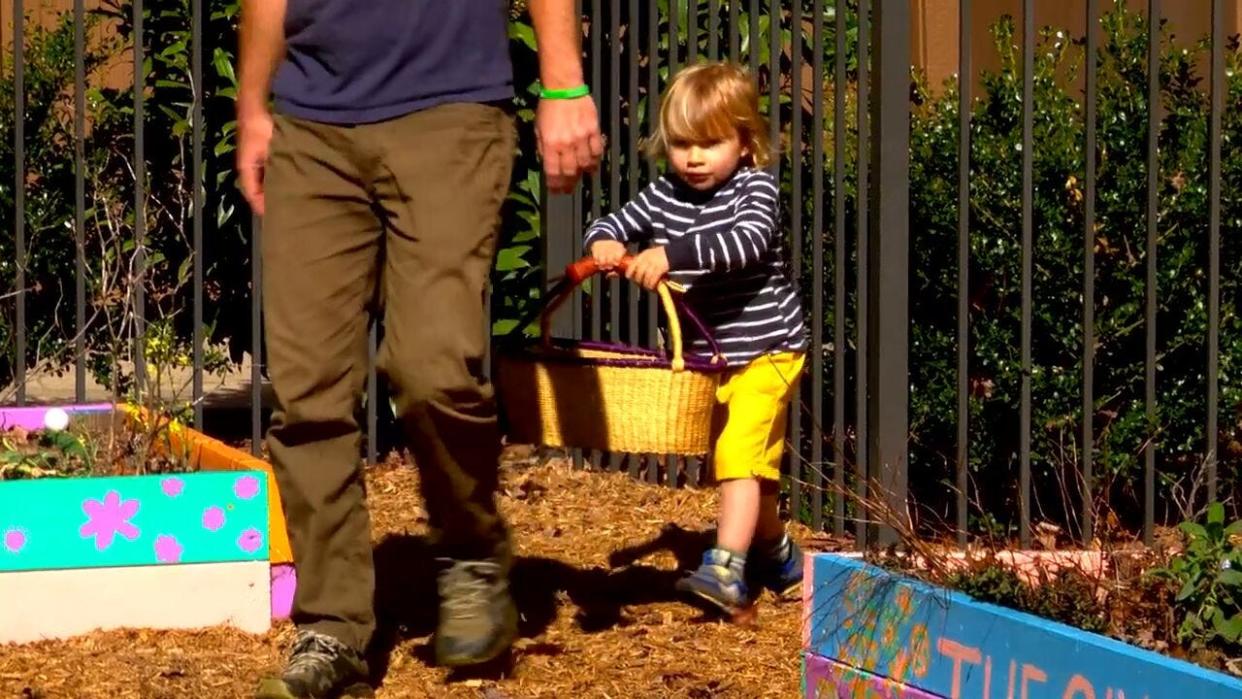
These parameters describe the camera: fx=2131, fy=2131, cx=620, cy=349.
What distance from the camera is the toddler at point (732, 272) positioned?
473 centimetres

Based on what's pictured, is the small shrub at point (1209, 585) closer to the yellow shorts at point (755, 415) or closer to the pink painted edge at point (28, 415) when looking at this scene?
the yellow shorts at point (755, 415)

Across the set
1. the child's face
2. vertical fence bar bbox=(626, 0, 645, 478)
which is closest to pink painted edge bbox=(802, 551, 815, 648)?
the child's face

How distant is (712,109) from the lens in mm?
4895

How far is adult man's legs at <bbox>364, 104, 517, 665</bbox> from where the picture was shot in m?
3.89

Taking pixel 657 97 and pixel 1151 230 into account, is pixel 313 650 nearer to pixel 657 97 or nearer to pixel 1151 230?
pixel 1151 230

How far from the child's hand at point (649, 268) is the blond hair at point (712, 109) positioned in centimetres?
39

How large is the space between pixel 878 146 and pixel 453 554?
1489 millimetres

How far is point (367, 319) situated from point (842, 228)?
177 cm

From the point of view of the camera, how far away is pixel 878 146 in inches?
192

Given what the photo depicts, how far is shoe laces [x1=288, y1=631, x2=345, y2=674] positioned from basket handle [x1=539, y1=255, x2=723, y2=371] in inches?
36.9

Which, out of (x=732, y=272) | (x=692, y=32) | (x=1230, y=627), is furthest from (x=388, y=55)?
(x=692, y=32)

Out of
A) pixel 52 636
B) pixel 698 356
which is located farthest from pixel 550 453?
pixel 52 636

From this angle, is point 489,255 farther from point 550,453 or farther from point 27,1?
point 27,1

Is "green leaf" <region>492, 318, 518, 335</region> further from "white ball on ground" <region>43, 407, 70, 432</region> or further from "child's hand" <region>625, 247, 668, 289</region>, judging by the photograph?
"child's hand" <region>625, 247, 668, 289</region>
